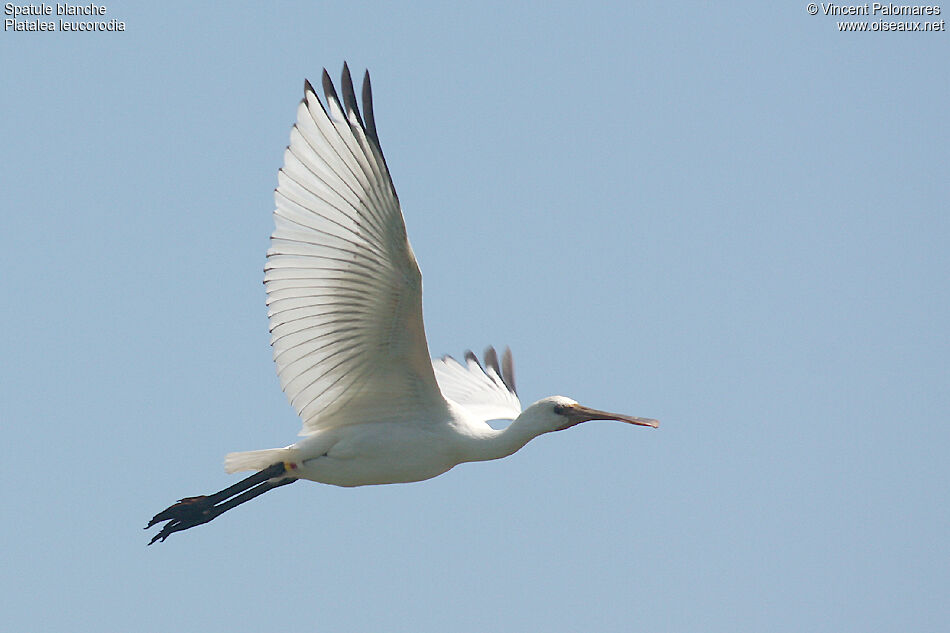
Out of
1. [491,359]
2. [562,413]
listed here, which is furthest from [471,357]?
[562,413]

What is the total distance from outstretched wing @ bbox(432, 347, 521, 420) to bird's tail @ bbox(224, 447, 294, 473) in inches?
121

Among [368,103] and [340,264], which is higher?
[368,103]

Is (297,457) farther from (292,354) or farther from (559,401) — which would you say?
(559,401)

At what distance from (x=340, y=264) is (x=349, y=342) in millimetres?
889

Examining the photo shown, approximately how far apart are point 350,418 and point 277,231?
85.7 inches

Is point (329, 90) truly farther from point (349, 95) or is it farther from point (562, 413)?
point (562, 413)

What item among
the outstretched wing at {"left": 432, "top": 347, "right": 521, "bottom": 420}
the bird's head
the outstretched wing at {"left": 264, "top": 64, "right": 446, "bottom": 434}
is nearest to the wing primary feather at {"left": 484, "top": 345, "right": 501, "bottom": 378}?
the outstretched wing at {"left": 432, "top": 347, "right": 521, "bottom": 420}

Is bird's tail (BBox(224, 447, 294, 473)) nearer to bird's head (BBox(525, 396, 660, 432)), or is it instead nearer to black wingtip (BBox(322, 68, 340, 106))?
bird's head (BBox(525, 396, 660, 432))

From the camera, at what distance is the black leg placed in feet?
44.3

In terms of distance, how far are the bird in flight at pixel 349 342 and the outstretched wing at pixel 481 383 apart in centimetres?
269

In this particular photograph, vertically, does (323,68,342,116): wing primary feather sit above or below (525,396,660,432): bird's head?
above

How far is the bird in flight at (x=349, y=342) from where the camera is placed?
11602mm

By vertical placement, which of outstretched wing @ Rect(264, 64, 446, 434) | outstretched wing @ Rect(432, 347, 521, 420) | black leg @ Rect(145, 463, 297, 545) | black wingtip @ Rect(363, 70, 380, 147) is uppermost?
black wingtip @ Rect(363, 70, 380, 147)

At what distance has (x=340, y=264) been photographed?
11.8 meters
